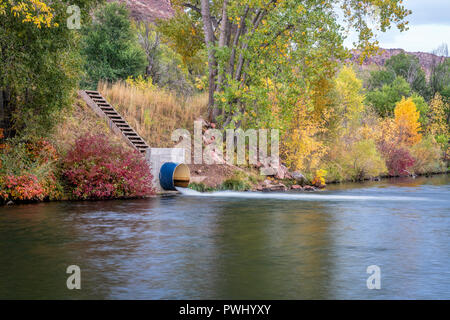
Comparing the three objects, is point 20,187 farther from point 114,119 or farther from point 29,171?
point 114,119

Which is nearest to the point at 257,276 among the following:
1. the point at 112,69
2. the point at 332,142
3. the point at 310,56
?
the point at 310,56

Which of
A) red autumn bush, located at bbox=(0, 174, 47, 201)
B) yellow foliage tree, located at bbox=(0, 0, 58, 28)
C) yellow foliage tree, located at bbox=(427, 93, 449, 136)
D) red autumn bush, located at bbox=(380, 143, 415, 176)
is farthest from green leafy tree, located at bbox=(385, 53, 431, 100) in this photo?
→ yellow foliage tree, located at bbox=(0, 0, 58, 28)

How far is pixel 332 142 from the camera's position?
38969 millimetres

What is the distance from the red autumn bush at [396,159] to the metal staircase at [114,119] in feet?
81.2

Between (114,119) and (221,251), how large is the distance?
59.4ft

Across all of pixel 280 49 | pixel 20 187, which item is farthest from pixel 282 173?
pixel 20 187

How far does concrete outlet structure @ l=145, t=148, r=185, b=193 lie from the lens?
24688 mm

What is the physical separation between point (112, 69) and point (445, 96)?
41.8 m

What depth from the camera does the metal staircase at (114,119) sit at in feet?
89.4

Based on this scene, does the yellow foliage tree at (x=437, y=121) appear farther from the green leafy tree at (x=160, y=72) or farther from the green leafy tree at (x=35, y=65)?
the green leafy tree at (x=35, y=65)

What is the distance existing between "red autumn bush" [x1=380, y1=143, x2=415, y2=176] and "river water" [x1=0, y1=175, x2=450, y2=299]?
27320 millimetres

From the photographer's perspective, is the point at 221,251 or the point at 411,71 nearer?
the point at 221,251

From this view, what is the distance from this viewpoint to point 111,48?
46312 millimetres

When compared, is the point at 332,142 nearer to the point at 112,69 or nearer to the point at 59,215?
the point at 112,69
